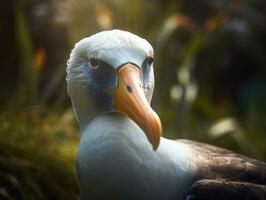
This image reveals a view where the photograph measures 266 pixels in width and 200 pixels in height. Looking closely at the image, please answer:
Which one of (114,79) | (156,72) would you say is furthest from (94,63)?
(156,72)

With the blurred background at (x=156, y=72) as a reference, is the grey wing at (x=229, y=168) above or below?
above

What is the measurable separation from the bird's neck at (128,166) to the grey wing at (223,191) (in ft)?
0.23

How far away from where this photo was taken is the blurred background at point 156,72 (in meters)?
5.63

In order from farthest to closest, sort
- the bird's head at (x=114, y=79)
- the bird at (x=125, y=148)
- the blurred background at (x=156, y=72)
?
1. the blurred background at (x=156, y=72)
2. the bird at (x=125, y=148)
3. the bird's head at (x=114, y=79)

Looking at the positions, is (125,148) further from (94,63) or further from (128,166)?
(94,63)

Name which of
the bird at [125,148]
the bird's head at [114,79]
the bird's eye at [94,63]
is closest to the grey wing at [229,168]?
the bird at [125,148]

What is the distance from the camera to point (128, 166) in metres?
3.49

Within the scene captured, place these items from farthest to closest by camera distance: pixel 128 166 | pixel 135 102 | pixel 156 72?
pixel 156 72
pixel 128 166
pixel 135 102

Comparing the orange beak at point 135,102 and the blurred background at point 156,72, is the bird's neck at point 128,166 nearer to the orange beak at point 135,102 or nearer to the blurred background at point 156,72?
the orange beak at point 135,102

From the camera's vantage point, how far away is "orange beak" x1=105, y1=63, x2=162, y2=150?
3.20 meters

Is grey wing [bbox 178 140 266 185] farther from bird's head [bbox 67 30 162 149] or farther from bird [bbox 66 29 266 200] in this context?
bird's head [bbox 67 30 162 149]

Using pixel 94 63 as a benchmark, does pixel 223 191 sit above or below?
below

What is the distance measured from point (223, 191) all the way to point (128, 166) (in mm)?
436

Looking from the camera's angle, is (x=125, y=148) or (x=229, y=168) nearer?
(x=125, y=148)
